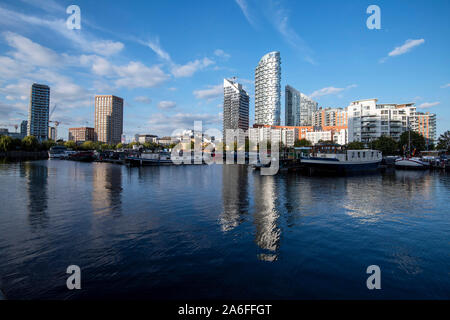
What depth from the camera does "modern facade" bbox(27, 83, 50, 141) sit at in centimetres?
18388

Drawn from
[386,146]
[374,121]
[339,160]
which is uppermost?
[374,121]

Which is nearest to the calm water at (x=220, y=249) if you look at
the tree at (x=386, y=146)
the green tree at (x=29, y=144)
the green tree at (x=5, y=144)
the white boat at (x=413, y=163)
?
the white boat at (x=413, y=163)

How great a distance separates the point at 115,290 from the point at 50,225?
8.20m

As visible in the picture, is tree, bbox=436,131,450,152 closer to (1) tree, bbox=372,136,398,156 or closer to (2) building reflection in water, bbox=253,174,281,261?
(1) tree, bbox=372,136,398,156

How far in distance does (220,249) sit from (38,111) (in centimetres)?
23671

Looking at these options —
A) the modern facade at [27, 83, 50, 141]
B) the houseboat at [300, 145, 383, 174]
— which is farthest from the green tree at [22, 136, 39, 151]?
the houseboat at [300, 145, 383, 174]

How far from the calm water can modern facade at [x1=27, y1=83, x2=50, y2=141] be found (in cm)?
21830

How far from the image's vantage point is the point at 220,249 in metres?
9.94

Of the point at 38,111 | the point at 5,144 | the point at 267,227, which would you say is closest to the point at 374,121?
the point at 267,227

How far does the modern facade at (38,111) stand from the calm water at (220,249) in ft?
716

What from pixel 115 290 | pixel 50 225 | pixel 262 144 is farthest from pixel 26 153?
pixel 115 290

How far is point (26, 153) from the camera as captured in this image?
115438 mm

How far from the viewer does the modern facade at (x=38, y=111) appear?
18388cm

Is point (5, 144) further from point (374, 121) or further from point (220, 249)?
point (374, 121)
